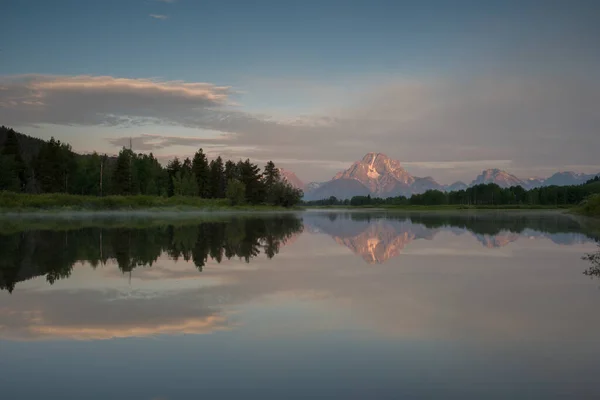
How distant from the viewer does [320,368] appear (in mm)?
7086

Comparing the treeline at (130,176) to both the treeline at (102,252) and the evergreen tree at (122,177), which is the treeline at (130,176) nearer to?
the evergreen tree at (122,177)

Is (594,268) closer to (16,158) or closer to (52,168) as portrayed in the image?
(52,168)

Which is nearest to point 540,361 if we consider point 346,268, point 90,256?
point 346,268

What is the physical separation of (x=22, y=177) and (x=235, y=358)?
103465mm

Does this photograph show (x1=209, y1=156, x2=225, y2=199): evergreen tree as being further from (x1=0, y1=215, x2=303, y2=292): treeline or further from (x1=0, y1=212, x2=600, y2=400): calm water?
(x1=0, y1=212, x2=600, y2=400): calm water

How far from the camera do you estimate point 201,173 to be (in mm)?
118438

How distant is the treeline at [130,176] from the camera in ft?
306

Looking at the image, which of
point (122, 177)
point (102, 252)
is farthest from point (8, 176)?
point (102, 252)

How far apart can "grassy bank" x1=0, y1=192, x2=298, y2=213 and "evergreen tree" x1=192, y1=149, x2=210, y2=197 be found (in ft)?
75.0

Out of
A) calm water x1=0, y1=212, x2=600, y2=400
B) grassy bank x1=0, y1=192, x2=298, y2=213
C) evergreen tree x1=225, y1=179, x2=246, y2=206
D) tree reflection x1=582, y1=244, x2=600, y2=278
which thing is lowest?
calm water x1=0, y1=212, x2=600, y2=400

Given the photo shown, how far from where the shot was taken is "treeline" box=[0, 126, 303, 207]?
306 feet

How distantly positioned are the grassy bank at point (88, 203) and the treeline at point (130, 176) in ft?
54.0

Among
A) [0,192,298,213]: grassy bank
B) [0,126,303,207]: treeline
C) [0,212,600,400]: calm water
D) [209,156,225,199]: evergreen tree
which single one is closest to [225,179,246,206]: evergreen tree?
[0,126,303,207]: treeline

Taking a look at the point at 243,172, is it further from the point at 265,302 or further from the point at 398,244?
the point at 265,302
